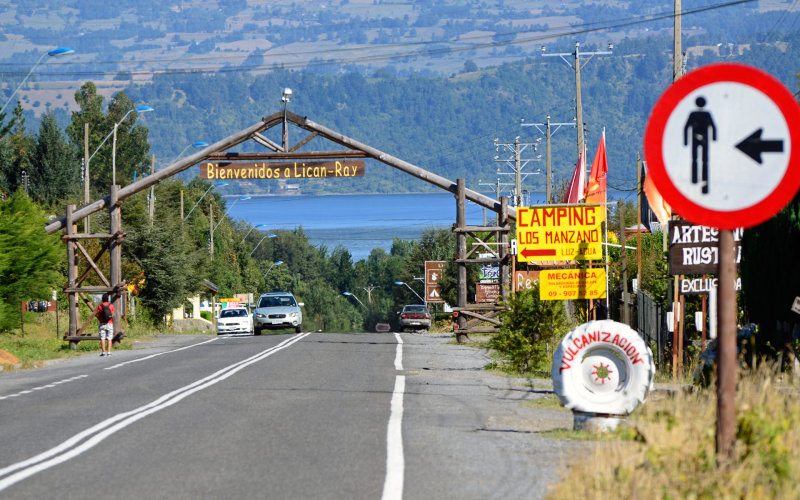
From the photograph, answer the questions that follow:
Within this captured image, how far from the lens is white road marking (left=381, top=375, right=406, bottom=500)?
8656 mm

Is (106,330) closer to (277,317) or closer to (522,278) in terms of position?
(522,278)

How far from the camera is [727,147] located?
252 inches

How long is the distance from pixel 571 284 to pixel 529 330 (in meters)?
1.42

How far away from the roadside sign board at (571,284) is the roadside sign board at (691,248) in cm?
564

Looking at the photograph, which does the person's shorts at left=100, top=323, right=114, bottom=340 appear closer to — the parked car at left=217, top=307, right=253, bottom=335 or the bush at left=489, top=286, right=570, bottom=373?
the bush at left=489, top=286, right=570, bottom=373

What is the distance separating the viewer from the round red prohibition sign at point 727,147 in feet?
20.5

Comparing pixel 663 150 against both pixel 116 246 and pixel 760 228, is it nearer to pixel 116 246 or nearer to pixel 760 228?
pixel 760 228

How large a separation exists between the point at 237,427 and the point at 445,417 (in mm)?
2595

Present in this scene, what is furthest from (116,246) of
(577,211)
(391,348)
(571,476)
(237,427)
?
(571,476)

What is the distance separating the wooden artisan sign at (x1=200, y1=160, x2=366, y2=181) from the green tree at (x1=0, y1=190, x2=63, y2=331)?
533 cm

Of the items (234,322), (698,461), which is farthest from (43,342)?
(698,461)

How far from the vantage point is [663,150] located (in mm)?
6566

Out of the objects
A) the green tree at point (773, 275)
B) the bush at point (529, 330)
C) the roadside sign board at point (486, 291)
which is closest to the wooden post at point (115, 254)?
the roadside sign board at point (486, 291)

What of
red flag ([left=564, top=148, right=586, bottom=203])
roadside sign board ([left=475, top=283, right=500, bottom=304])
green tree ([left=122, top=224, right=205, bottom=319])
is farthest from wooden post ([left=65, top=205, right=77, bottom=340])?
green tree ([left=122, top=224, right=205, bottom=319])
